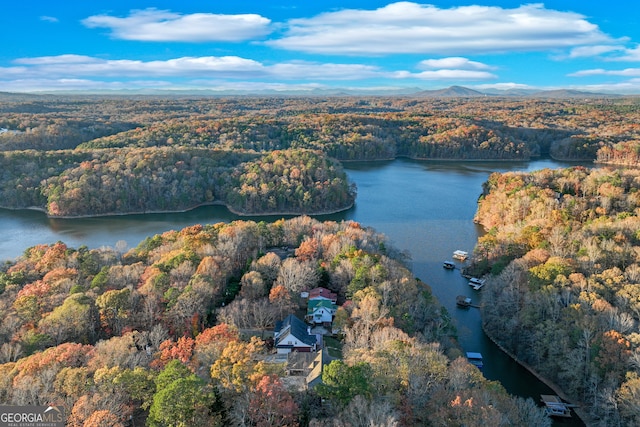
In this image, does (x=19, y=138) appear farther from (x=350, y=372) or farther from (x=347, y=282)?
(x=350, y=372)

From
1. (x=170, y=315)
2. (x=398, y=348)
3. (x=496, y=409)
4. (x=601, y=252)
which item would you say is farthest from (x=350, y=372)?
(x=601, y=252)

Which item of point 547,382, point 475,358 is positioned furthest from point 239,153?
point 547,382

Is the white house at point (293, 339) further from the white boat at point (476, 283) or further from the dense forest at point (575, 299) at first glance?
the white boat at point (476, 283)

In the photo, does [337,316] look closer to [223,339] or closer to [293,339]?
[293,339]

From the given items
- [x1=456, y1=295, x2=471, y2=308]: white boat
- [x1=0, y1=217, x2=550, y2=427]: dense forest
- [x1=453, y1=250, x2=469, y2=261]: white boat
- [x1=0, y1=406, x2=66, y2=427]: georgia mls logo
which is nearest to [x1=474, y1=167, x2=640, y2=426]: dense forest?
[x1=456, y1=295, x2=471, y2=308]: white boat

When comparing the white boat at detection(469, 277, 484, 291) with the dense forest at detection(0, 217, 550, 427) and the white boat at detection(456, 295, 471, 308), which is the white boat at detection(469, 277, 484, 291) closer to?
the white boat at detection(456, 295, 471, 308)
